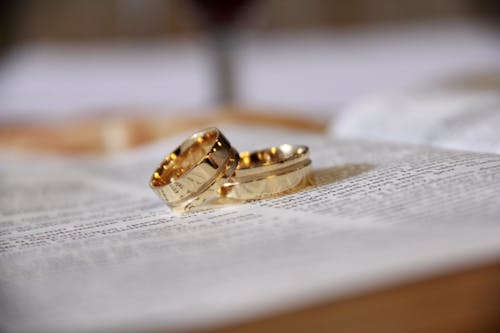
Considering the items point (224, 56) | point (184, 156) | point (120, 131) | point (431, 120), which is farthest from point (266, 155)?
point (224, 56)

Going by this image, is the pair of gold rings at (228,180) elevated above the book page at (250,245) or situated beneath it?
elevated above

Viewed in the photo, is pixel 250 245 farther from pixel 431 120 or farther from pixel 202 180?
pixel 431 120

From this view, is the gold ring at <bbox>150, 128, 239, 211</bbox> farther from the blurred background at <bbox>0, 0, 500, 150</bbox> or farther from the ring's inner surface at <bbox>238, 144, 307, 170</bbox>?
the blurred background at <bbox>0, 0, 500, 150</bbox>

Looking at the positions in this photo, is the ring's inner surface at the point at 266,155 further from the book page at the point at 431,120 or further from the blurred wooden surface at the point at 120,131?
the blurred wooden surface at the point at 120,131

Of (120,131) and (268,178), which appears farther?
(120,131)

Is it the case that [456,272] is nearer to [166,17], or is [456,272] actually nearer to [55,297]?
[55,297]

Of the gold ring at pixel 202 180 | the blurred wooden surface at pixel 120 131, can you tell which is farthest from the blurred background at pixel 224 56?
the gold ring at pixel 202 180
